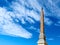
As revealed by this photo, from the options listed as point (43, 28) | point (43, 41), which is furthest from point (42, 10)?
point (43, 41)

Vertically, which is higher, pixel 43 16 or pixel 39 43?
pixel 43 16

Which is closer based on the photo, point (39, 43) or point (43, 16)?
point (39, 43)

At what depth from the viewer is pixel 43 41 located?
73.9 ft

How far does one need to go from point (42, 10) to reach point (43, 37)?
4150 millimetres

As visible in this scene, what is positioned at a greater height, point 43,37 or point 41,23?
point 41,23

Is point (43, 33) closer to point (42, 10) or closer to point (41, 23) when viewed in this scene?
point (41, 23)

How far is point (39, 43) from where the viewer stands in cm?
2252

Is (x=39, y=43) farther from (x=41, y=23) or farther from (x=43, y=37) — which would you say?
(x=41, y=23)

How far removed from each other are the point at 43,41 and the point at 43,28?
6.73ft

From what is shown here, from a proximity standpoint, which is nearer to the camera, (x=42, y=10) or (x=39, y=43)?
(x=39, y=43)

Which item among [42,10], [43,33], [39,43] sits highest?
[42,10]

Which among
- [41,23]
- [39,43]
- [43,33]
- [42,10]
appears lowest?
[39,43]

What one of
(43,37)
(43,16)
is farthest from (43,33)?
(43,16)

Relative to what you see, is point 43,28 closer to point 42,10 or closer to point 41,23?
point 41,23
